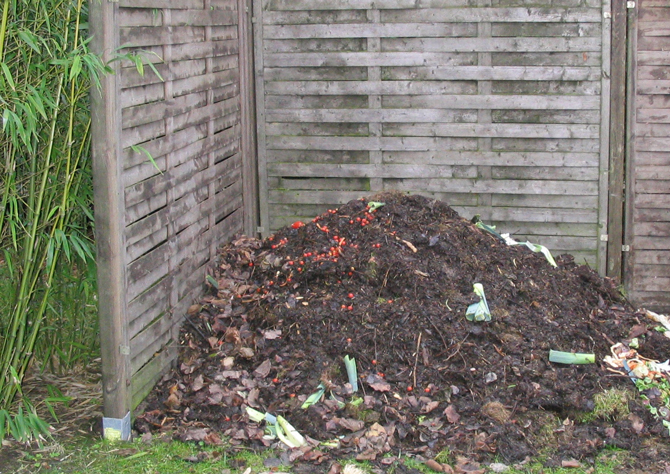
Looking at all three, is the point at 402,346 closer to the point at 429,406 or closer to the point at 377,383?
the point at 377,383

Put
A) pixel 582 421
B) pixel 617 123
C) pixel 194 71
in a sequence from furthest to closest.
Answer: pixel 617 123, pixel 194 71, pixel 582 421

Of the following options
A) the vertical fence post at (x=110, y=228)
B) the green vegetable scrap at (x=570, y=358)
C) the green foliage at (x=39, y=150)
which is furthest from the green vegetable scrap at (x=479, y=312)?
the green foliage at (x=39, y=150)

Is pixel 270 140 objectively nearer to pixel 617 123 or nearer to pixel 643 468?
pixel 617 123

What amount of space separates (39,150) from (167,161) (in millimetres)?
717

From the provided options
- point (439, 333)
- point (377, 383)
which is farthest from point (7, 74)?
point (439, 333)

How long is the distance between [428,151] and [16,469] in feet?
11.8

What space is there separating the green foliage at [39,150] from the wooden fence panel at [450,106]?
2264 millimetres

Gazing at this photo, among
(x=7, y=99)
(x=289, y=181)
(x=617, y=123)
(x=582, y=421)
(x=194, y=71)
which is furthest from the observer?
(x=289, y=181)

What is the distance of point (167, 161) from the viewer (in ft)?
15.8

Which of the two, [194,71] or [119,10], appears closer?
[119,10]

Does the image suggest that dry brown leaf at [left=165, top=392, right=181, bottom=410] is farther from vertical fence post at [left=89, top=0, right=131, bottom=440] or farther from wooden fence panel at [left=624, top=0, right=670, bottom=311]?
wooden fence panel at [left=624, top=0, right=670, bottom=311]

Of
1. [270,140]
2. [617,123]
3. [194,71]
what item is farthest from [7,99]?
[617,123]

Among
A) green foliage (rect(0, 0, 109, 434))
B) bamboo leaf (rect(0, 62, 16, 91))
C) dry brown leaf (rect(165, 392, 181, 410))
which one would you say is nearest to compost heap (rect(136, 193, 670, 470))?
dry brown leaf (rect(165, 392, 181, 410))

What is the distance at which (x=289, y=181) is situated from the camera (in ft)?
21.7
